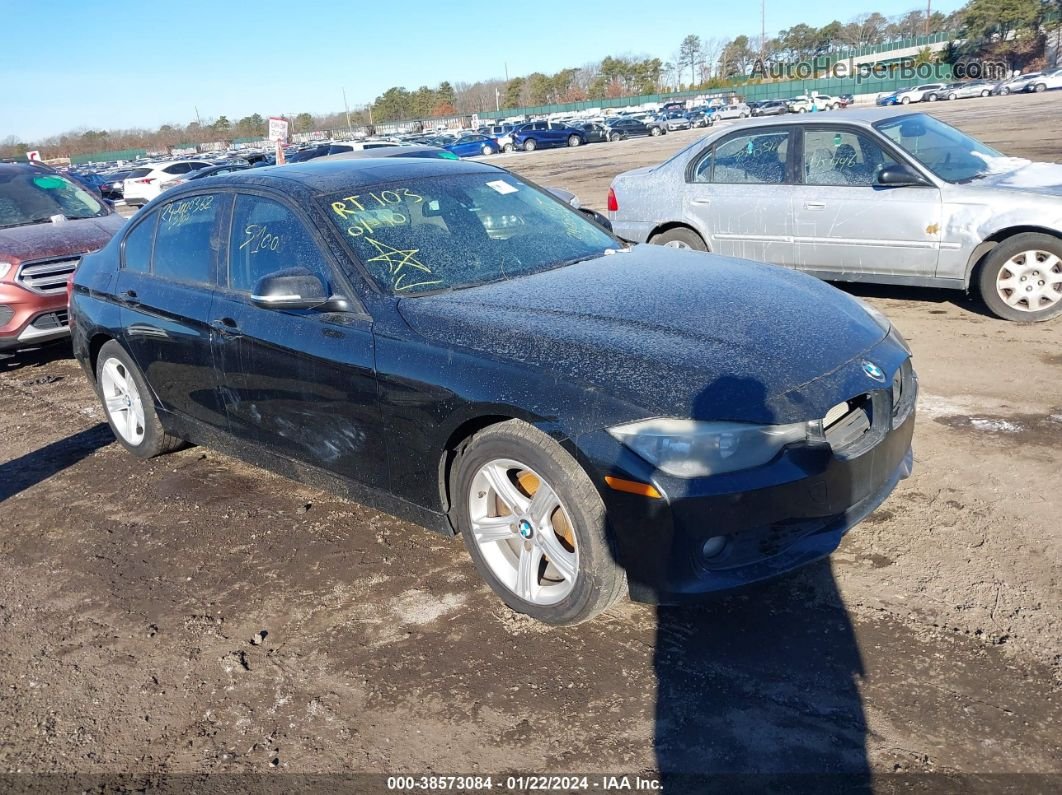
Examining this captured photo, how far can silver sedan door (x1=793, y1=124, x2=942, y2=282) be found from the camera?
664cm

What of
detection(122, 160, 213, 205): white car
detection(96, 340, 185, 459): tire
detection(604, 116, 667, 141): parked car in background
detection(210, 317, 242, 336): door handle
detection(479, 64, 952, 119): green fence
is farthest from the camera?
detection(479, 64, 952, 119): green fence

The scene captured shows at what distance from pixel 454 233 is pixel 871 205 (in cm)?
417

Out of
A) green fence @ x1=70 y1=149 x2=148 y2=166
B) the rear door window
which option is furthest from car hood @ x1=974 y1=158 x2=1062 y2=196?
green fence @ x1=70 y1=149 x2=148 y2=166

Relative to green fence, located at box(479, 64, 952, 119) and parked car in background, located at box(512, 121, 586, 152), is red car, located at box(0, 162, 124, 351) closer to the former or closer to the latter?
parked car in background, located at box(512, 121, 586, 152)

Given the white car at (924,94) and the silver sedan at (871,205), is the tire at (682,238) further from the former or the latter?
the white car at (924,94)

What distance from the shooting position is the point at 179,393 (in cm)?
470

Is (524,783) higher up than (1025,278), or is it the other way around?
(1025,278)

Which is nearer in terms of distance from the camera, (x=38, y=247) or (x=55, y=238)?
(x=38, y=247)

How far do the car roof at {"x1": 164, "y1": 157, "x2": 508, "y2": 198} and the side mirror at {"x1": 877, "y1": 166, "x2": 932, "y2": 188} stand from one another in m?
3.44

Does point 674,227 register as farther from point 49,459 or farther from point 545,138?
point 545,138

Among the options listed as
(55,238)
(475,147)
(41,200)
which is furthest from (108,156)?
(55,238)

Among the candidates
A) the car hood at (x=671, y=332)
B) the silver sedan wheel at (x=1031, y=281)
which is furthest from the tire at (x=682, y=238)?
the car hood at (x=671, y=332)

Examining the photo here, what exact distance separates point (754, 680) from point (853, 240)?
16.4 feet

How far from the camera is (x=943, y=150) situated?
22.9 feet
